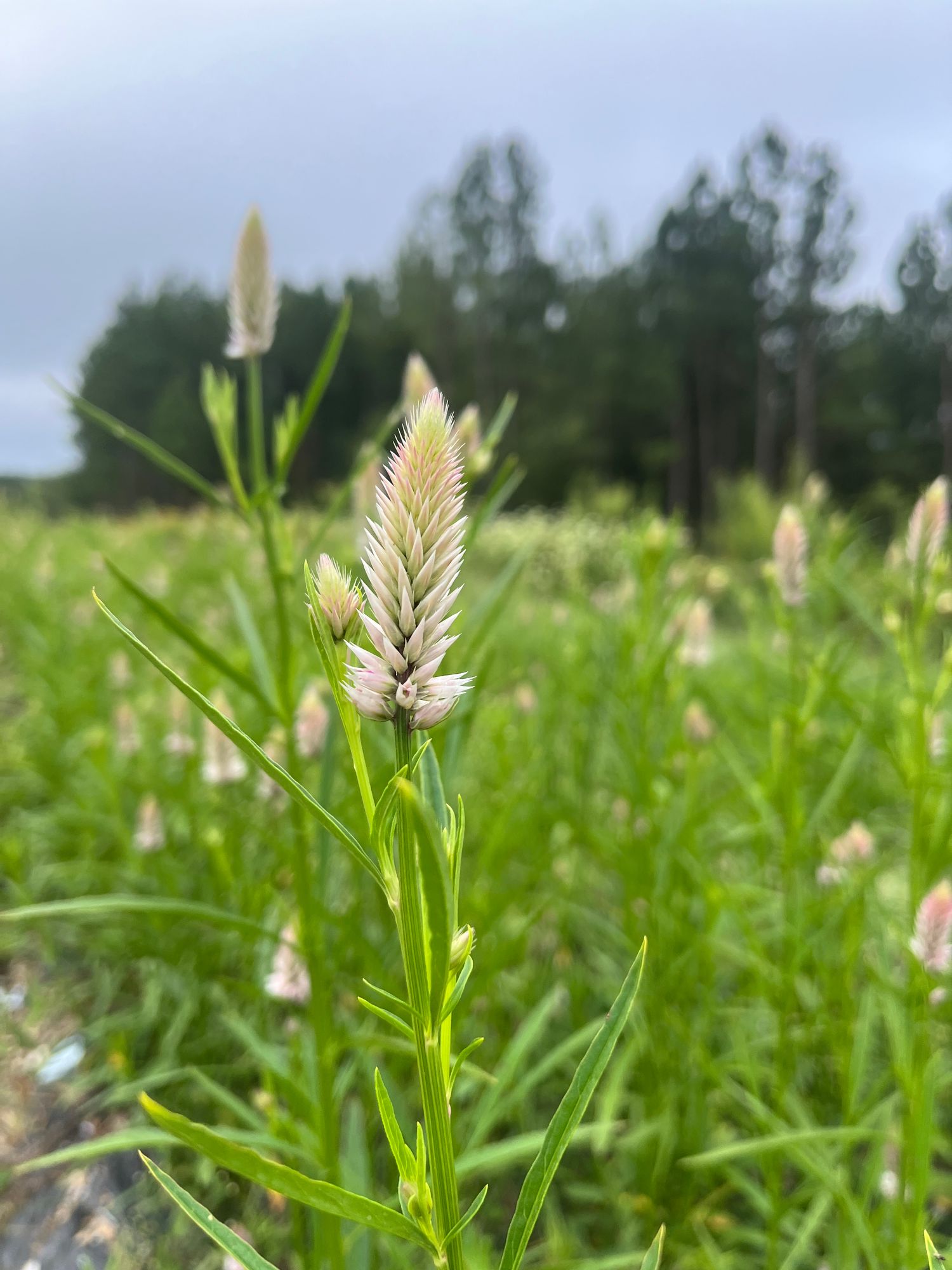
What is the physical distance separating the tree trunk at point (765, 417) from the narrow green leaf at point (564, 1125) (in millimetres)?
24016

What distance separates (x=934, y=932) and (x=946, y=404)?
25.1 m

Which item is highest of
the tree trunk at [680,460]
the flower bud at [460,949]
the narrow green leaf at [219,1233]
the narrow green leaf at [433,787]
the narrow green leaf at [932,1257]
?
the tree trunk at [680,460]

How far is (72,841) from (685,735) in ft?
5.90

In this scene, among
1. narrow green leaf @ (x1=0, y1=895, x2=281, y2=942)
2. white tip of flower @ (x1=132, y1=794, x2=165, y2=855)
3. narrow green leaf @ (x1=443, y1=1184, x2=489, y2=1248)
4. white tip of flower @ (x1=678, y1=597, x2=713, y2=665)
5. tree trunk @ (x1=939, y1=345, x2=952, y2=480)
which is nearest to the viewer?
narrow green leaf @ (x1=443, y1=1184, x2=489, y2=1248)

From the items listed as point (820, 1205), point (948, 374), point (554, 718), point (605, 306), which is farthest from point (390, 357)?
point (820, 1205)

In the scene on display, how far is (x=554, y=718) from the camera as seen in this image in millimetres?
2797

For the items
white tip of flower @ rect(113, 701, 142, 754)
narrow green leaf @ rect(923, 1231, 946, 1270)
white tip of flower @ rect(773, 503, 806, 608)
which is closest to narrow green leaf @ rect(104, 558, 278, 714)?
narrow green leaf @ rect(923, 1231, 946, 1270)

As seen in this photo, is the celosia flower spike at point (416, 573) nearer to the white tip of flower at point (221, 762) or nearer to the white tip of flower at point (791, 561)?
the white tip of flower at point (791, 561)

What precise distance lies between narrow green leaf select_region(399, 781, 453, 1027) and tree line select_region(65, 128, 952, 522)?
24.1 metres

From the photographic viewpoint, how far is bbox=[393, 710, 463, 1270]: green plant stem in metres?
0.42

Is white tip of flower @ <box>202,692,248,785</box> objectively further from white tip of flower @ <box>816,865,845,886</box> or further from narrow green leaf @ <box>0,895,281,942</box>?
white tip of flower @ <box>816,865,845,886</box>

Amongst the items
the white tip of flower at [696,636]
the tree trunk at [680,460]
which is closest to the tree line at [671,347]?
the tree trunk at [680,460]

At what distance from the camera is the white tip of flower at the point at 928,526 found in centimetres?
116

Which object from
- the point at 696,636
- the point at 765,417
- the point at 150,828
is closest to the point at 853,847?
the point at 696,636
